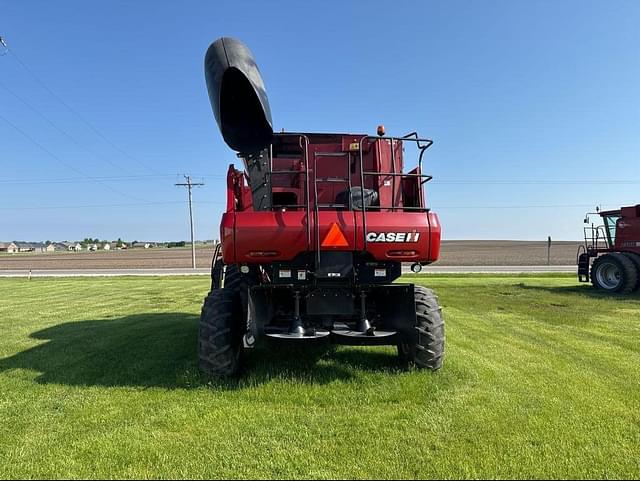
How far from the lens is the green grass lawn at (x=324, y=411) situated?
2.84 metres

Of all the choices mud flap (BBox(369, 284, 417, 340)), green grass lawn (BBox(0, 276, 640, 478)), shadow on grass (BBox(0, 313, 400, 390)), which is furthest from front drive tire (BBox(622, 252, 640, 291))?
mud flap (BBox(369, 284, 417, 340))

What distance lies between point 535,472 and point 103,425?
3.06m

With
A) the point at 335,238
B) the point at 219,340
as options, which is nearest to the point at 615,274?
the point at 335,238

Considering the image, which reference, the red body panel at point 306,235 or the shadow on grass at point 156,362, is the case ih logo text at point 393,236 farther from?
the shadow on grass at point 156,362

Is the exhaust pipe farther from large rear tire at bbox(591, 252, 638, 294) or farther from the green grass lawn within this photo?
large rear tire at bbox(591, 252, 638, 294)

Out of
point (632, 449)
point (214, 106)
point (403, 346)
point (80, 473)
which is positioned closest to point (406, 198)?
point (403, 346)

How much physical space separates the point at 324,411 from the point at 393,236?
1646 millimetres

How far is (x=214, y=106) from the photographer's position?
4.14 metres

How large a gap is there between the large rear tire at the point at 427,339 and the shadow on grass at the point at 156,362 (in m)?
0.30

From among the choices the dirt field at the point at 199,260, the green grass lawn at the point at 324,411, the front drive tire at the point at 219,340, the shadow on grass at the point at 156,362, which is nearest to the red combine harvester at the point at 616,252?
the green grass lawn at the point at 324,411

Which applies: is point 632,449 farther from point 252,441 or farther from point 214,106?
point 214,106

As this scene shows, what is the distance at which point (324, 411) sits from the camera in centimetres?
364

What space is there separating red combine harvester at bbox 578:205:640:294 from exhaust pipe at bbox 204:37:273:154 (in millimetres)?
13265

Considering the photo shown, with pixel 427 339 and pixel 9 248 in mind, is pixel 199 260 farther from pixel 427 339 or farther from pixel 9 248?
pixel 9 248
